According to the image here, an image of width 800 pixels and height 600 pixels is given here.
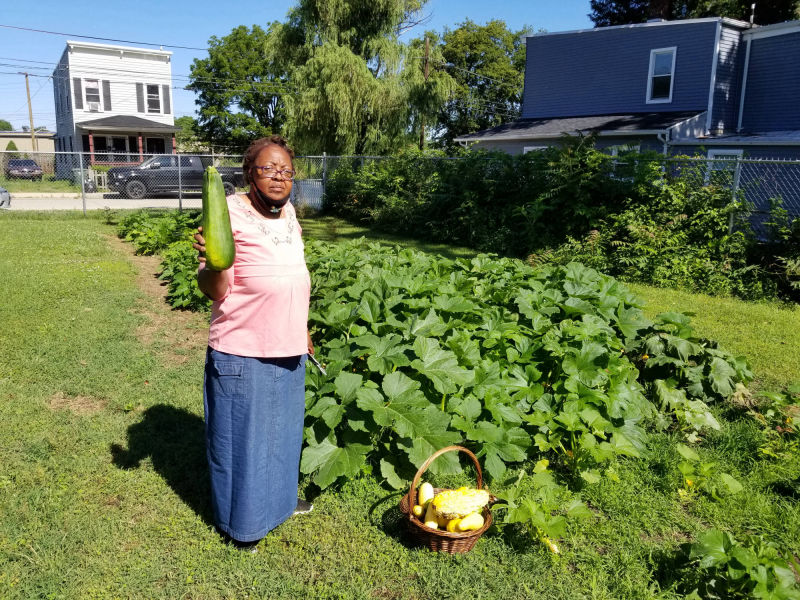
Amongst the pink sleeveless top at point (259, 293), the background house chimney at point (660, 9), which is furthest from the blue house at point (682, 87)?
the pink sleeveless top at point (259, 293)

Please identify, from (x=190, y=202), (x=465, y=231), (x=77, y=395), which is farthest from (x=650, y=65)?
(x=77, y=395)

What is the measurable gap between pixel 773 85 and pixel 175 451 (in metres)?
20.5

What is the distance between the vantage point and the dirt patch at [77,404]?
14.6 ft

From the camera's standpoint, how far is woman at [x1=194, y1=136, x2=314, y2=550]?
2.66 metres

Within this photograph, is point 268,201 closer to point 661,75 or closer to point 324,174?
point 324,174

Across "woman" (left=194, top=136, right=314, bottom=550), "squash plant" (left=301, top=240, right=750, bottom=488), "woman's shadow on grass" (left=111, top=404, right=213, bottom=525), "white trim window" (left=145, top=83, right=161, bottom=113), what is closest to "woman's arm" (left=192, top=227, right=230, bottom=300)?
"woman" (left=194, top=136, right=314, bottom=550)

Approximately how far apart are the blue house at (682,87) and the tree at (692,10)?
235 cm

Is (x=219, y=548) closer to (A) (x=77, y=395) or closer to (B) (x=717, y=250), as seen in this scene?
(A) (x=77, y=395)

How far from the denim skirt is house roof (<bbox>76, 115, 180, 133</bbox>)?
34.1 m

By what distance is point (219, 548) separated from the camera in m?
3.00

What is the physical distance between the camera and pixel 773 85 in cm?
1848

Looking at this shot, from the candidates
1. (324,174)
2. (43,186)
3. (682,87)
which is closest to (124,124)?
(43,186)

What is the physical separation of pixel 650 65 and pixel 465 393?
1944cm

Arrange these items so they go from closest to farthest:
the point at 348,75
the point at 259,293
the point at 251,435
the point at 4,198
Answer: the point at 259,293 → the point at 251,435 → the point at 4,198 → the point at 348,75
